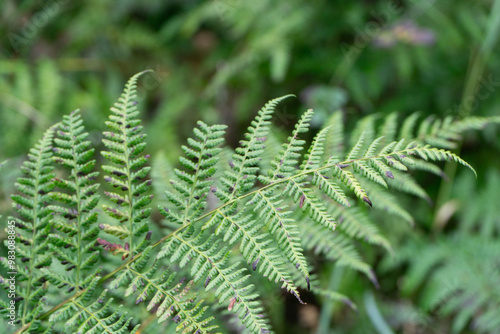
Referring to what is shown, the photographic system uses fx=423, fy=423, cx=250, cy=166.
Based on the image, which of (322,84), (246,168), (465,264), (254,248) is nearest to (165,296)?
(254,248)

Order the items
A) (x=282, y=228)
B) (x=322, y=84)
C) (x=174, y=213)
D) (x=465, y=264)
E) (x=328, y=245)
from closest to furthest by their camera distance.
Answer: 1. (x=282, y=228)
2. (x=174, y=213)
3. (x=328, y=245)
4. (x=465, y=264)
5. (x=322, y=84)

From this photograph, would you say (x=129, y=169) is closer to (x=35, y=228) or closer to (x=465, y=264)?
(x=35, y=228)

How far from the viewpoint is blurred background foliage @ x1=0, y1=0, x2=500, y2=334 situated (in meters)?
2.34

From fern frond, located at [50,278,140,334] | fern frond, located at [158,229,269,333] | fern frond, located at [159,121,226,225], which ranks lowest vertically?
fern frond, located at [50,278,140,334]

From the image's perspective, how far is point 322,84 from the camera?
114 inches

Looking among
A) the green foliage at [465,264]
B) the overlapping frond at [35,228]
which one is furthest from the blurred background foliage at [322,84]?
the overlapping frond at [35,228]

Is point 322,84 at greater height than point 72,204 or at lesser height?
greater

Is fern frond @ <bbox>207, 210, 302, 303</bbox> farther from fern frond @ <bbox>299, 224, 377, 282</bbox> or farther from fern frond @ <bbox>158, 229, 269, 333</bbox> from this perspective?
fern frond @ <bbox>299, 224, 377, 282</bbox>

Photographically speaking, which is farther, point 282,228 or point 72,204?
point 72,204

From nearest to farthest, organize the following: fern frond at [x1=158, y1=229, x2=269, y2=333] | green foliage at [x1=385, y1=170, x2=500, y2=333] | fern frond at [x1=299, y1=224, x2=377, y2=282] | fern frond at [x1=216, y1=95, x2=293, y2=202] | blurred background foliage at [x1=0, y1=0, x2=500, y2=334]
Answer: fern frond at [x1=158, y1=229, x2=269, y2=333]
fern frond at [x1=216, y1=95, x2=293, y2=202]
fern frond at [x1=299, y1=224, x2=377, y2=282]
green foliage at [x1=385, y1=170, x2=500, y2=333]
blurred background foliage at [x1=0, y1=0, x2=500, y2=334]

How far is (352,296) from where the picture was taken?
7.50 ft

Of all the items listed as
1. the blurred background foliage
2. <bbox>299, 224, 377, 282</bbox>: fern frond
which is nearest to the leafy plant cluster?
<bbox>299, 224, 377, 282</bbox>: fern frond

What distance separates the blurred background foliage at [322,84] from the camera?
2.34 meters

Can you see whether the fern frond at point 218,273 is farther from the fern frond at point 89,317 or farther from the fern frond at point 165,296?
the fern frond at point 89,317
